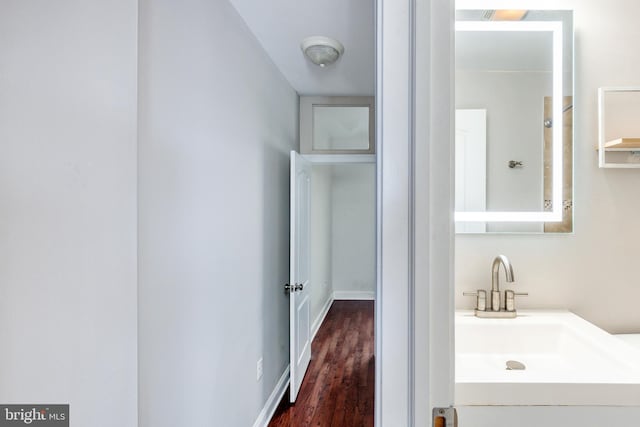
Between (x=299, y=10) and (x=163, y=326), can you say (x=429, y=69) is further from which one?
(x=299, y=10)

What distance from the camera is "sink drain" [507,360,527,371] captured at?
29.4 inches

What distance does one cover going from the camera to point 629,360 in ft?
2.28

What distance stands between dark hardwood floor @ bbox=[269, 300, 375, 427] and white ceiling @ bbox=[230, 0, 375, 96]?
8.26 ft

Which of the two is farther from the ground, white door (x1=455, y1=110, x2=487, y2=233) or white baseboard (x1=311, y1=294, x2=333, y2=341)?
white door (x1=455, y1=110, x2=487, y2=233)

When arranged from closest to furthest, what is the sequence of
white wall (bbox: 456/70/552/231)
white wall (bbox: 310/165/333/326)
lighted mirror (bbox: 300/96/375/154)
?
white wall (bbox: 456/70/552/231) → lighted mirror (bbox: 300/96/375/154) → white wall (bbox: 310/165/333/326)

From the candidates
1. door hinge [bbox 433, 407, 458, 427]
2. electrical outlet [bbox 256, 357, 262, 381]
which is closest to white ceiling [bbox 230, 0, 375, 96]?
door hinge [bbox 433, 407, 458, 427]

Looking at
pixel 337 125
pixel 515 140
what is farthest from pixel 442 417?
pixel 337 125

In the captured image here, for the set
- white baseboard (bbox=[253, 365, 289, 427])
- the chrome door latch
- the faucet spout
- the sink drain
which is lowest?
white baseboard (bbox=[253, 365, 289, 427])

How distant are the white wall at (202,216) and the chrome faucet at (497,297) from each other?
0.97 m

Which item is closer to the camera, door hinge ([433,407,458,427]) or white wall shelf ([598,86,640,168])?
door hinge ([433,407,458,427])

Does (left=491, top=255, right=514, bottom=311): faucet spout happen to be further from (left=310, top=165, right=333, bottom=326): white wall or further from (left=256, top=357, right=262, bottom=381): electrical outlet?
(left=310, top=165, right=333, bottom=326): white wall

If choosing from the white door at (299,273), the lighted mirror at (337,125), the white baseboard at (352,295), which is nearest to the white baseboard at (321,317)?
the white baseboard at (352,295)

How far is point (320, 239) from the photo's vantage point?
4.53 meters

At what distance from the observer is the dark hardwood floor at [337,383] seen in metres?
2.20
